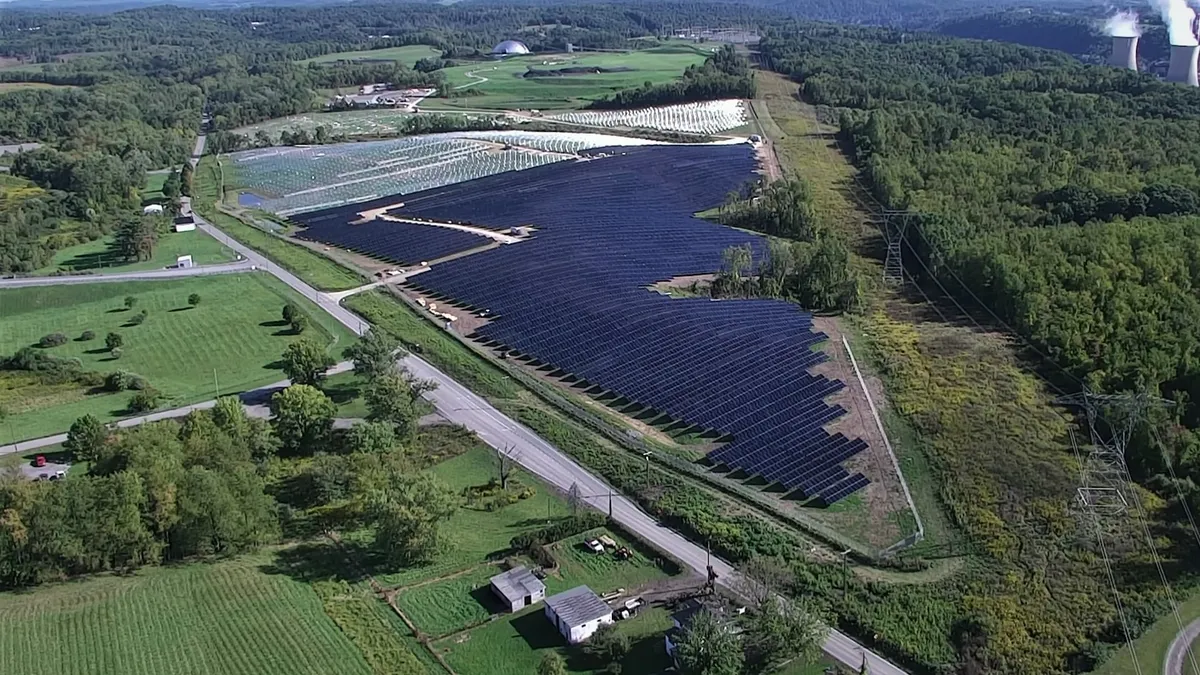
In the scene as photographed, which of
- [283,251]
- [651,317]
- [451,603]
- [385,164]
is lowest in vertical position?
[451,603]

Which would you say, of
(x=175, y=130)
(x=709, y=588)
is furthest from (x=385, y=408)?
(x=175, y=130)

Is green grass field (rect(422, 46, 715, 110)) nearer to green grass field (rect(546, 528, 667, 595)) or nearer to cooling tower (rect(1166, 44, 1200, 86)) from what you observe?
cooling tower (rect(1166, 44, 1200, 86))

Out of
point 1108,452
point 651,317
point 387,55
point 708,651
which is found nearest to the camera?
point 708,651

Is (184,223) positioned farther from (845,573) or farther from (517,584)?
(845,573)

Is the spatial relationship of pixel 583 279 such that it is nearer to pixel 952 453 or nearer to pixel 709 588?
pixel 952 453

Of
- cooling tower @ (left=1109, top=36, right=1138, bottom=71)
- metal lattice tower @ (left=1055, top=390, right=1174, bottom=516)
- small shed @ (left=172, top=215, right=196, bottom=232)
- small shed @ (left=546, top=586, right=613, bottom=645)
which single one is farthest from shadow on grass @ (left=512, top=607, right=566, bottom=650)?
cooling tower @ (left=1109, top=36, right=1138, bottom=71)

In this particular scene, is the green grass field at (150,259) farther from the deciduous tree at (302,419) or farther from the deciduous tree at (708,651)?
the deciduous tree at (708,651)

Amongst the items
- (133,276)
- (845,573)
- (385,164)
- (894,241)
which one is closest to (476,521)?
Result: (845,573)

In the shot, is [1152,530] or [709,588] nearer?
[709,588]
